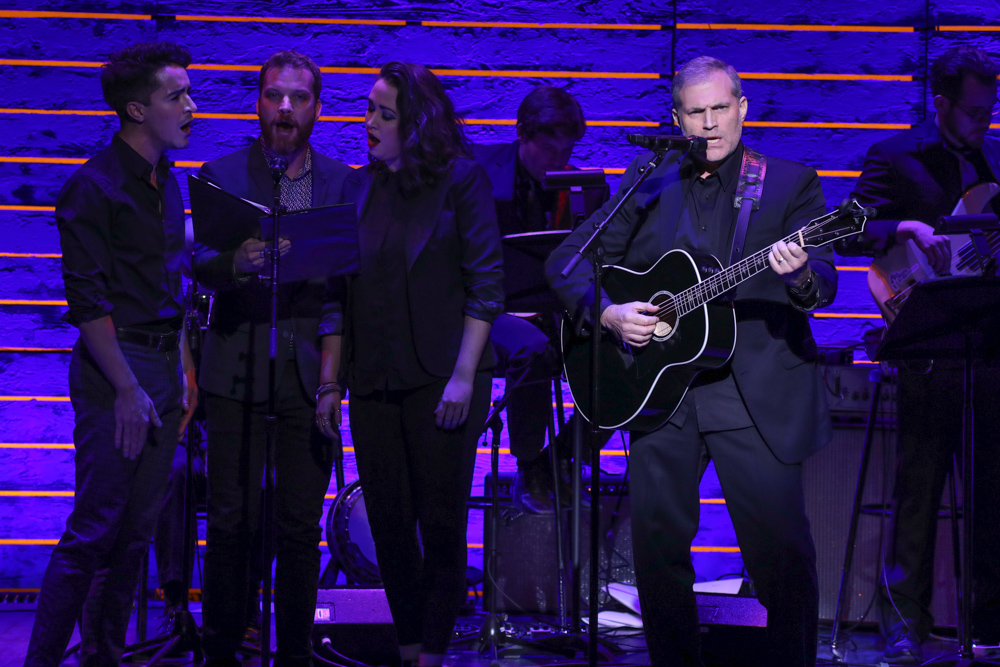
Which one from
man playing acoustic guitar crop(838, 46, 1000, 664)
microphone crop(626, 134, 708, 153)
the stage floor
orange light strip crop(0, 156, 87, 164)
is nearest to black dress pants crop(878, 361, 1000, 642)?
man playing acoustic guitar crop(838, 46, 1000, 664)

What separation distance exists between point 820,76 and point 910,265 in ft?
6.11

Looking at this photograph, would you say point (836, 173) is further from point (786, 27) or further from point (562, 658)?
point (562, 658)

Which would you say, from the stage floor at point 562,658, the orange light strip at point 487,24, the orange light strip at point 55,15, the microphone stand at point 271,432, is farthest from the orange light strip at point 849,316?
the orange light strip at point 55,15

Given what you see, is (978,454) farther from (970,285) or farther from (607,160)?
(607,160)

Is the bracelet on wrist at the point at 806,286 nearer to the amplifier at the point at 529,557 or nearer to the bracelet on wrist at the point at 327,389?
the bracelet on wrist at the point at 327,389

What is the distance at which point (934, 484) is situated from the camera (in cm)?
397

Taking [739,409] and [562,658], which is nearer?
[739,409]

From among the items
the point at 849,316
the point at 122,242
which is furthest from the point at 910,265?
the point at 122,242

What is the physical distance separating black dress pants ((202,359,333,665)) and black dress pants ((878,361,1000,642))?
2548mm

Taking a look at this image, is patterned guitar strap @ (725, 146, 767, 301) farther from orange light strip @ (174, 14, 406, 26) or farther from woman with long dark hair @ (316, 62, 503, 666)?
orange light strip @ (174, 14, 406, 26)

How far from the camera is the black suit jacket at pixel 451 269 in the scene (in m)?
2.99

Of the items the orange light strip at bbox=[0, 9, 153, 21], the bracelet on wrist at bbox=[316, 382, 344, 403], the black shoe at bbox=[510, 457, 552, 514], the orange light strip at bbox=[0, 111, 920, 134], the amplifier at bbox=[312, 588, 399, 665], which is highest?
the orange light strip at bbox=[0, 9, 153, 21]

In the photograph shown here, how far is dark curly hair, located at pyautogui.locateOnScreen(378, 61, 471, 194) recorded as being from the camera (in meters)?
3.03

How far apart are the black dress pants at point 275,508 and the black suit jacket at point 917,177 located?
2448 mm
